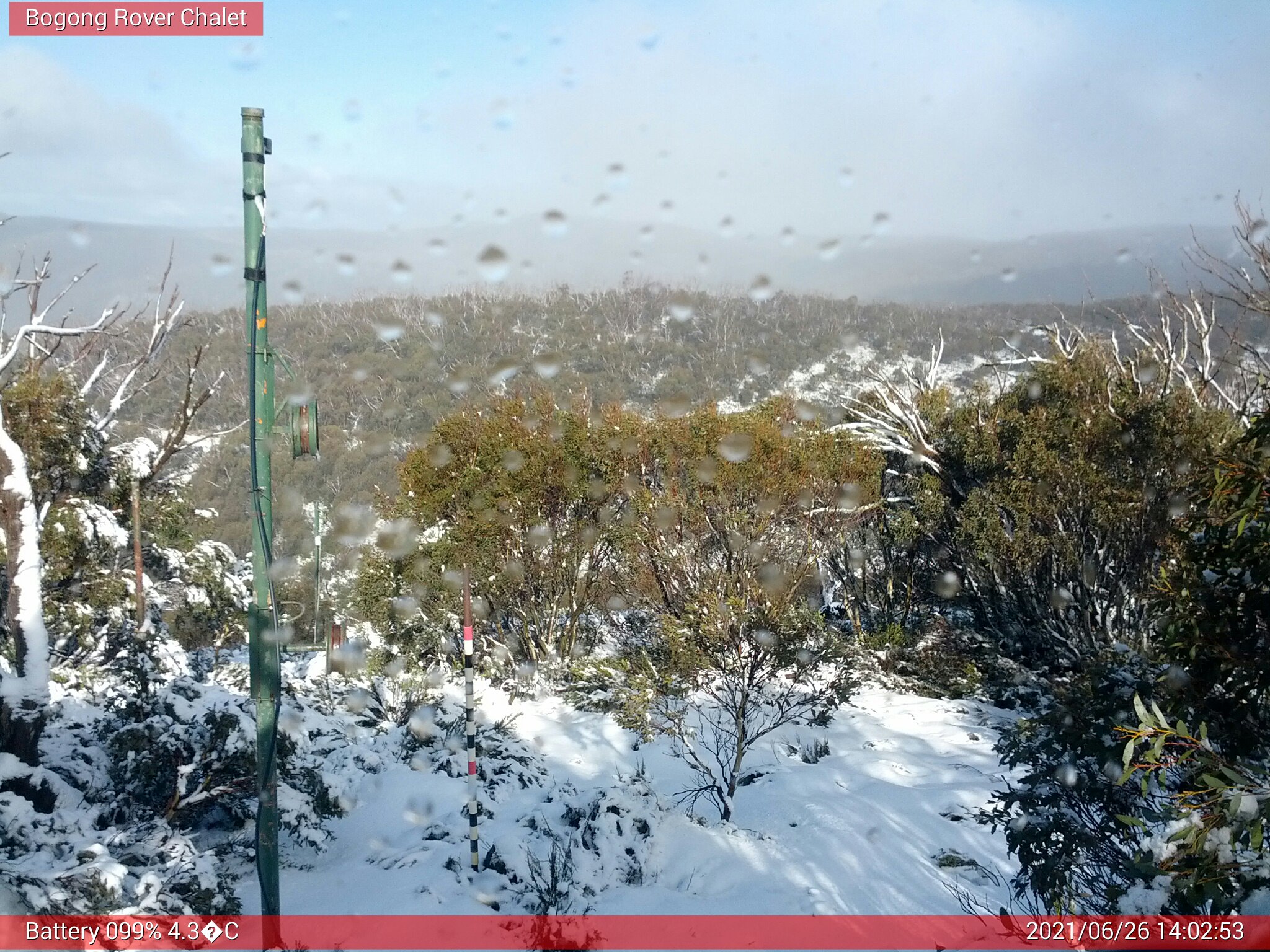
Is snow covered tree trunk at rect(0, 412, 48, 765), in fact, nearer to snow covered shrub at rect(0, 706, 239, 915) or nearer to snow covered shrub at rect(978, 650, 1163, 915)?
snow covered shrub at rect(0, 706, 239, 915)

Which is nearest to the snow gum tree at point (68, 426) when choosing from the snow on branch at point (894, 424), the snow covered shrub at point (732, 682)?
the snow covered shrub at point (732, 682)

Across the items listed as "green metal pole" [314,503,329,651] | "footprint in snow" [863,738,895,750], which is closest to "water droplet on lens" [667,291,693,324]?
"green metal pole" [314,503,329,651]

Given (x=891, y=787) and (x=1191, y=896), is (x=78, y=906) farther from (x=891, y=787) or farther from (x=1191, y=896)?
(x=891, y=787)

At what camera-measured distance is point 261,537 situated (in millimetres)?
4012

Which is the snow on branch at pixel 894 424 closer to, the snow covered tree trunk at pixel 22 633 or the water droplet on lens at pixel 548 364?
the water droplet on lens at pixel 548 364

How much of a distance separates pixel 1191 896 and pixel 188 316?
11117 millimetres

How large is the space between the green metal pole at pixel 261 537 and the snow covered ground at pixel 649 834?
5.35ft

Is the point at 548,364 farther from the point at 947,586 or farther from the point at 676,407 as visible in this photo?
the point at 947,586

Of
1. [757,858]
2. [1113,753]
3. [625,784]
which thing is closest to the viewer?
[1113,753]

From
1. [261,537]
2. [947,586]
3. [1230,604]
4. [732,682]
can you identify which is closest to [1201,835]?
[1230,604]

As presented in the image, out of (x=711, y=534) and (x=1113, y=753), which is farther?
(x=711, y=534)

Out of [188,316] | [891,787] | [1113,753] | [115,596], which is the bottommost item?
[891,787]

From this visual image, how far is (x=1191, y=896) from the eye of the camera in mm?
2549

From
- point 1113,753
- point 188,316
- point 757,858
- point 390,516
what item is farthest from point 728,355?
point 1113,753
